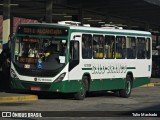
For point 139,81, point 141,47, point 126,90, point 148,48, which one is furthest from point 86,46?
point 148,48

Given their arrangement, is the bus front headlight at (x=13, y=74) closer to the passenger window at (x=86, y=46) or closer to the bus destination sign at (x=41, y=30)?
the bus destination sign at (x=41, y=30)

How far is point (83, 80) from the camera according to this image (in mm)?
19156

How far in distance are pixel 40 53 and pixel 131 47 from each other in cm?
547

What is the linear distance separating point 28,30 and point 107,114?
408 inches

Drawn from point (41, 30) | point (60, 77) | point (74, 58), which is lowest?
point (60, 77)

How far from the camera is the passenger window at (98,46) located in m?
19.8

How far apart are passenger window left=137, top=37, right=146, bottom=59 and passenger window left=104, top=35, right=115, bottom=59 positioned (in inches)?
87.9

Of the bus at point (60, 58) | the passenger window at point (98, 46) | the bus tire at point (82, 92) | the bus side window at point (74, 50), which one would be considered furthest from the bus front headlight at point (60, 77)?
the passenger window at point (98, 46)

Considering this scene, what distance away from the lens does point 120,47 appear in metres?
21.4

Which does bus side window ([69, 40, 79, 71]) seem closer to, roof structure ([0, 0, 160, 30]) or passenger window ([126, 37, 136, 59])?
passenger window ([126, 37, 136, 59])

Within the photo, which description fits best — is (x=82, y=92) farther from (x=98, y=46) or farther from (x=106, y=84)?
(x=98, y=46)

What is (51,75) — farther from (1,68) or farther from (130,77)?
(130,77)

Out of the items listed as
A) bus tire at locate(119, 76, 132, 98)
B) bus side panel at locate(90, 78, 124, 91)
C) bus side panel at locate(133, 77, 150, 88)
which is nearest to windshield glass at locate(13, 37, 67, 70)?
bus side panel at locate(90, 78, 124, 91)

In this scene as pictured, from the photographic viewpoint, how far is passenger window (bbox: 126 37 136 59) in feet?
72.3
